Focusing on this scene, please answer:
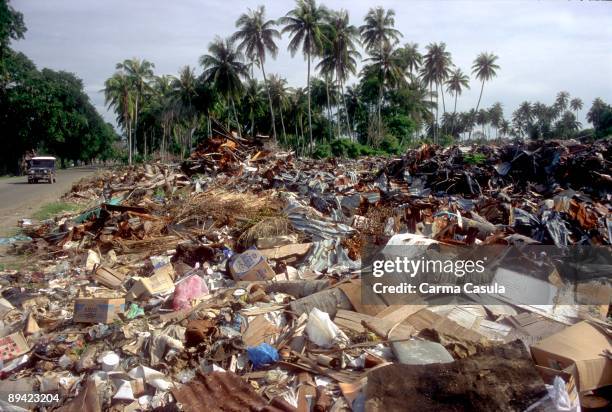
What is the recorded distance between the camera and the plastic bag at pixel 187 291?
4590 mm

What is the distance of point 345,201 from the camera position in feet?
27.5

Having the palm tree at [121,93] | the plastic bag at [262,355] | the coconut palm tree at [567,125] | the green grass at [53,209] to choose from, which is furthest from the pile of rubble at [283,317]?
the coconut palm tree at [567,125]

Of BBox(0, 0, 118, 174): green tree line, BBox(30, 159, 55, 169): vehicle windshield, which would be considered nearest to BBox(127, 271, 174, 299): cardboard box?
BBox(30, 159, 55, 169): vehicle windshield

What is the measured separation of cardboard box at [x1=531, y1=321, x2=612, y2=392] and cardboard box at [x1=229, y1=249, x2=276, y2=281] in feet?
9.42

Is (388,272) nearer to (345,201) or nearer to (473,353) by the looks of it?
(473,353)

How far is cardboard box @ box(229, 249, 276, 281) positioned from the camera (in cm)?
523

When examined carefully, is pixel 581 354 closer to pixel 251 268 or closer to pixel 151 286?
pixel 251 268

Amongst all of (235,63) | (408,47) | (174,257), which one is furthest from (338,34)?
(174,257)

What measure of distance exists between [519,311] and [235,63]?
36310mm

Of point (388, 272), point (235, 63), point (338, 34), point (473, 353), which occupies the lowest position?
point (473, 353)

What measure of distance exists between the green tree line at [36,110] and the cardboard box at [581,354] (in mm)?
34013

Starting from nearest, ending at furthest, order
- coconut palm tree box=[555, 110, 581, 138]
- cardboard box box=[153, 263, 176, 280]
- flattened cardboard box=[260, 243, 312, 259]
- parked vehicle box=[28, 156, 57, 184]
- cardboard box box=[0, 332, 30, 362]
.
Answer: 1. cardboard box box=[0, 332, 30, 362]
2. cardboard box box=[153, 263, 176, 280]
3. flattened cardboard box=[260, 243, 312, 259]
4. parked vehicle box=[28, 156, 57, 184]
5. coconut palm tree box=[555, 110, 581, 138]

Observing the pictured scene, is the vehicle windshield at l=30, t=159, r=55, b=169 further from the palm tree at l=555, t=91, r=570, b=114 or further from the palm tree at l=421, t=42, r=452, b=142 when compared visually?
the palm tree at l=555, t=91, r=570, b=114

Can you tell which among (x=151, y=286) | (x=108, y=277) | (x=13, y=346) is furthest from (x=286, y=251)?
(x=13, y=346)
